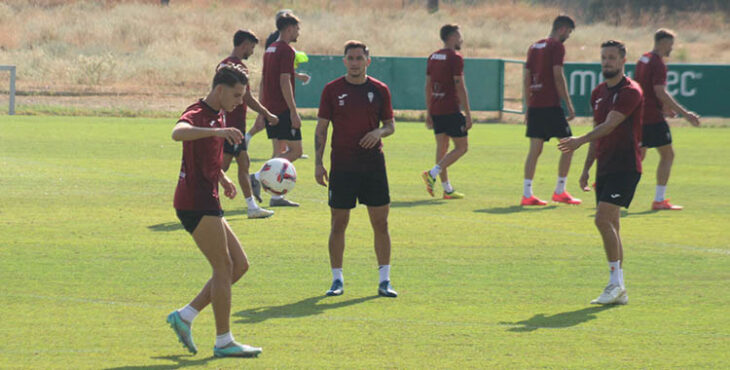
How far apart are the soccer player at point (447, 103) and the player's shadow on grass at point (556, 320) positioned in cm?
677

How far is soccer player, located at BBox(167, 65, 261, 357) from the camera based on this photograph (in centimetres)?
697

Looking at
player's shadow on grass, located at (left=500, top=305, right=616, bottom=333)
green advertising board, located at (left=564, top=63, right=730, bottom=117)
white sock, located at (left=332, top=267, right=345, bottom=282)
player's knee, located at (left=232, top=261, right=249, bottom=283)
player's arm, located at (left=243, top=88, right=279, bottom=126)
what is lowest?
green advertising board, located at (left=564, top=63, right=730, bottom=117)

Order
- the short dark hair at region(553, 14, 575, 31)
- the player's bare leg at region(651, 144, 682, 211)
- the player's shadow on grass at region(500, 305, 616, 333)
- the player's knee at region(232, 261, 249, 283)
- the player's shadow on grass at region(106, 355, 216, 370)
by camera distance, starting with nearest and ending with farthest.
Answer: the player's shadow on grass at region(106, 355, 216, 370)
the player's knee at region(232, 261, 249, 283)
the player's shadow on grass at region(500, 305, 616, 333)
the short dark hair at region(553, 14, 575, 31)
the player's bare leg at region(651, 144, 682, 211)

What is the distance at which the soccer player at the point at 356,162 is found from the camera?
30.0 feet

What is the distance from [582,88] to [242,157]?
19642 millimetres

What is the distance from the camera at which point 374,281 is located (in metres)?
9.84

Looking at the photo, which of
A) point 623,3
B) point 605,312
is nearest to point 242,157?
point 605,312

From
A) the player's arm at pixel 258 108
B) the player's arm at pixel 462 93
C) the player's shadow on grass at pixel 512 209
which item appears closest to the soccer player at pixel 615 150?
the player's arm at pixel 258 108

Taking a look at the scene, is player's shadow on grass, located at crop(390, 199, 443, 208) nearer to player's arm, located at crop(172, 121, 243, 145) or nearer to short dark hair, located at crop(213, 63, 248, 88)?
short dark hair, located at crop(213, 63, 248, 88)

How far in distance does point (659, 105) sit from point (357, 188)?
261 inches

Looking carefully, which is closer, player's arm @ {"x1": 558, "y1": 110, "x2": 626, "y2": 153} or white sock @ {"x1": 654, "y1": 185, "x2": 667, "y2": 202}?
player's arm @ {"x1": 558, "y1": 110, "x2": 626, "y2": 153}

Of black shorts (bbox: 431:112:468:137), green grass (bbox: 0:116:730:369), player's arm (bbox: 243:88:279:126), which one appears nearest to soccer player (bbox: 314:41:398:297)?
green grass (bbox: 0:116:730:369)

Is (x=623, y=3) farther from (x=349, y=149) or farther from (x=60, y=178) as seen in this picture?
(x=349, y=149)

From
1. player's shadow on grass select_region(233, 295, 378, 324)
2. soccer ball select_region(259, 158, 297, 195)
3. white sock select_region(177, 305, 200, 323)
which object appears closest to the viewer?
white sock select_region(177, 305, 200, 323)
